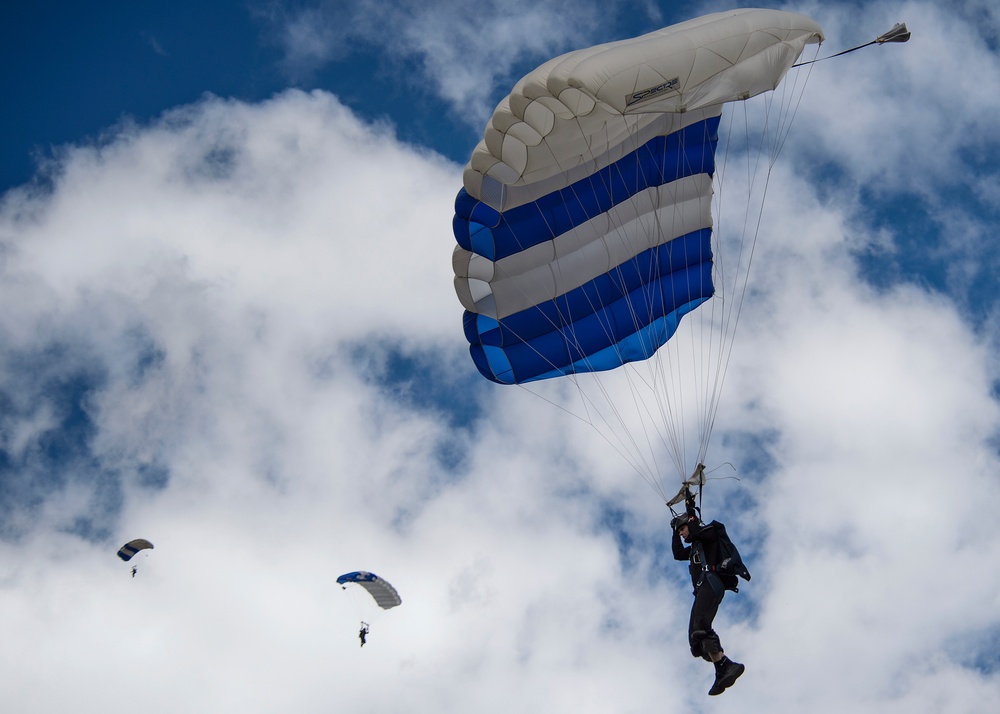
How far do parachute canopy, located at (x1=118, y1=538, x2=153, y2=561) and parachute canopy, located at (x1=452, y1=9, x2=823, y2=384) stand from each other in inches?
544

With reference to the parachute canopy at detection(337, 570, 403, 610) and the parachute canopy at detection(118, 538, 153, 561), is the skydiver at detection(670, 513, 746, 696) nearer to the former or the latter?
the parachute canopy at detection(337, 570, 403, 610)

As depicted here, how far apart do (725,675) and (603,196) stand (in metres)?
7.20

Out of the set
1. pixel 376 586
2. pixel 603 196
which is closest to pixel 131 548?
pixel 376 586

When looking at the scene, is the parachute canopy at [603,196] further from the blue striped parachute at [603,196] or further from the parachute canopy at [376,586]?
the parachute canopy at [376,586]

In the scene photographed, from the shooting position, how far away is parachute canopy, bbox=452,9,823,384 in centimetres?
1392

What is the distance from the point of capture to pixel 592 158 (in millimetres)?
15953

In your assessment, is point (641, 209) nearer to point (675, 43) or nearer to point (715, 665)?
point (675, 43)

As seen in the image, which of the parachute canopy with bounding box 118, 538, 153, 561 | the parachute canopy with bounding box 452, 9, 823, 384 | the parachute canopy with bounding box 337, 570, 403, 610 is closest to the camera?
the parachute canopy with bounding box 452, 9, 823, 384

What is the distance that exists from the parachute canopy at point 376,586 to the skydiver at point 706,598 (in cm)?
1007

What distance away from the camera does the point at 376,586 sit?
23203 mm

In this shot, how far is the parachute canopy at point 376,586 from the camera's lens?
22469mm

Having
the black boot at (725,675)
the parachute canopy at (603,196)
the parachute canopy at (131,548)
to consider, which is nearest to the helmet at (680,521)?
the black boot at (725,675)

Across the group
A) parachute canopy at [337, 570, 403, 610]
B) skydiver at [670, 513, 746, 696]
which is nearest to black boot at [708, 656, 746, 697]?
skydiver at [670, 513, 746, 696]

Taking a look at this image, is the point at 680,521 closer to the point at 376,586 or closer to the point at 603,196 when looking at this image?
the point at 603,196
